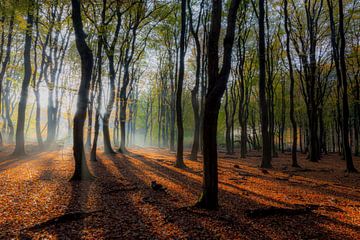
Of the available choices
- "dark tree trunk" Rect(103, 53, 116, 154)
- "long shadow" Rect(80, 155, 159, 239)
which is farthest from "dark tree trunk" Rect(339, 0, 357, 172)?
"dark tree trunk" Rect(103, 53, 116, 154)

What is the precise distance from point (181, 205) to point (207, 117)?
8.00 ft

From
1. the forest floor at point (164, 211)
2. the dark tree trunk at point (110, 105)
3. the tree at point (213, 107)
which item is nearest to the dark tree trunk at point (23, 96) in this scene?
the dark tree trunk at point (110, 105)

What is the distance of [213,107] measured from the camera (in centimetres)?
521

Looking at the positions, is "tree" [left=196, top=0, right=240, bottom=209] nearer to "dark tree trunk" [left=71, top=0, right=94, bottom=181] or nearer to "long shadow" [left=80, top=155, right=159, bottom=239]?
"long shadow" [left=80, top=155, right=159, bottom=239]

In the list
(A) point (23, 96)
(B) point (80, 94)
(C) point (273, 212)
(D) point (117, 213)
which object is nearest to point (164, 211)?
(D) point (117, 213)

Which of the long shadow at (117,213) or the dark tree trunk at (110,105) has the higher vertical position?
the dark tree trunk at (110,105)

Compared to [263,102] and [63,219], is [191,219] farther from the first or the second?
[263,102]

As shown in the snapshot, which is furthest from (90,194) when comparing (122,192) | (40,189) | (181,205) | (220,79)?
(220,79)

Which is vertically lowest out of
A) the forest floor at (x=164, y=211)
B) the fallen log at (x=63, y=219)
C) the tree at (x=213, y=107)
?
the forest floor at (x=164, y=211)

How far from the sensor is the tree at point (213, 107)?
5.19 m

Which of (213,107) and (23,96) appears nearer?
(213,107)

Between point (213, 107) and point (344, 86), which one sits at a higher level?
point (344, 86)

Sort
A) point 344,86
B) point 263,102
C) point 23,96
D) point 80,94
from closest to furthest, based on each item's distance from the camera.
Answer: point 80,94 → point 344,86 → point 263,102 → point 23,96

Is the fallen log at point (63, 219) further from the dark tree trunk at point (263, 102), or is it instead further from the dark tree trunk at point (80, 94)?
the dark tree trunk at point (263, 102)
